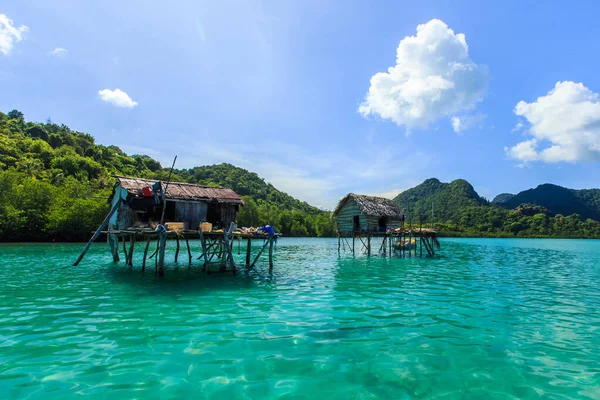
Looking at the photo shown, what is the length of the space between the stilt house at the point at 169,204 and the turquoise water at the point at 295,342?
669 centimetres

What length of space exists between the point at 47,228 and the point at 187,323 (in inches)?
2029

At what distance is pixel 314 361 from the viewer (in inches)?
261

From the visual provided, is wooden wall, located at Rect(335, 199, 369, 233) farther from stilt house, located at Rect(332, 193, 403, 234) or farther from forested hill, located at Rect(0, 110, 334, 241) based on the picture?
forested hill, located at Rect(0, 110, 334, 241)

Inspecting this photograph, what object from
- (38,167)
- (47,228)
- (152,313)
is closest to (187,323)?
(152,313)

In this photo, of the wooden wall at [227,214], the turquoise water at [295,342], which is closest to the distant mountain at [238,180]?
the wooden wall at [227,214]

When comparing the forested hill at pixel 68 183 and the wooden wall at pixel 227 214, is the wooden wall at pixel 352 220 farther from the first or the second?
the wooden wall at pixel 227 214

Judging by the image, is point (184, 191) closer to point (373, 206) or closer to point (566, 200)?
point (373, 206)

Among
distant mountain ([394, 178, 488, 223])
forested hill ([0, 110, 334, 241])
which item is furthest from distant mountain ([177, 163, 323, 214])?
distant mountain ([394, 178, 488, 223])

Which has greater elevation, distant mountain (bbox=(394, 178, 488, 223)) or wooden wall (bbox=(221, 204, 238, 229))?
distant mountain (bbox=(394, 178, 488, 223))

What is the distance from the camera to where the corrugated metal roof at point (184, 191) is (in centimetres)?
2010

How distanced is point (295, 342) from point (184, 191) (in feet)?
52.9

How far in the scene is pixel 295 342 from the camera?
771cm

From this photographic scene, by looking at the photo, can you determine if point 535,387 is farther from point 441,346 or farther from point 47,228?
point 47,228

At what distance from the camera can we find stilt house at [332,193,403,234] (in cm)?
3462
